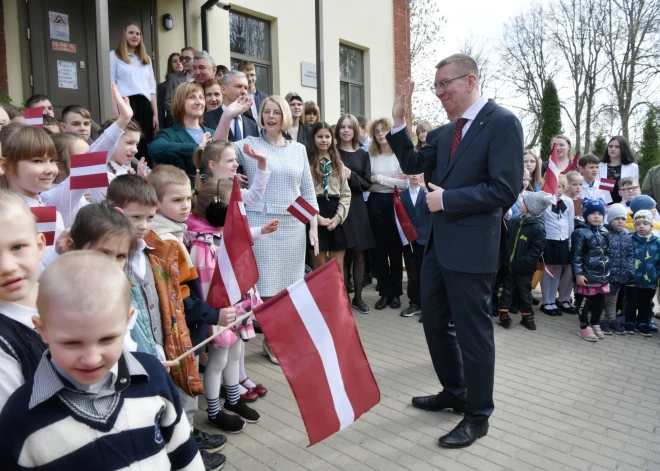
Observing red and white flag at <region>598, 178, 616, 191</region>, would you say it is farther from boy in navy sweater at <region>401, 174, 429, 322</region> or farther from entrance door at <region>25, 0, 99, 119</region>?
entrance door at <region>25, 0, 99, 119</region>

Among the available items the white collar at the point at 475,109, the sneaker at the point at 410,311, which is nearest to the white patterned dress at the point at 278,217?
the white collar at the point at 475,109

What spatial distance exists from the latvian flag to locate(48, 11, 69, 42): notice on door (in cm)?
666

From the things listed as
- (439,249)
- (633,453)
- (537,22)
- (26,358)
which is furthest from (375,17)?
(537,22)

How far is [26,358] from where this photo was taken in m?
1.54

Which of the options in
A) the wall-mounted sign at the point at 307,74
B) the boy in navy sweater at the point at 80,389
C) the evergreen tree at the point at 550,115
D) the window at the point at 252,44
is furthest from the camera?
the evergreen tree at the point at 550,115

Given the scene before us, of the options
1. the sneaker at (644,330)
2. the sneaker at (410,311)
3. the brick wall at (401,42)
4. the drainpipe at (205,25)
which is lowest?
the sneaker at (644,330)

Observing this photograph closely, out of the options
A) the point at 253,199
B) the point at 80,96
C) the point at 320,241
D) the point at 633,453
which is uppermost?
the point at 80,96

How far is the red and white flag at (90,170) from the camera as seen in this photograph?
2762 millimetres

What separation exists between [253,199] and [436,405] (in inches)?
82.1

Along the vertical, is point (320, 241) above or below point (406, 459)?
above

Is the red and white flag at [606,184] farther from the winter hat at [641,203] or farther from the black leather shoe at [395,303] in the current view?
the black leather shoe at [395,303]

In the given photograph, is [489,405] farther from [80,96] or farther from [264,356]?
[80,96]

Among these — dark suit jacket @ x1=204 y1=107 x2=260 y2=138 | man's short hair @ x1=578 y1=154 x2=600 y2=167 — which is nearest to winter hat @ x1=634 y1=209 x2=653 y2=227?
man's short hair @ x1=578 y1=154 x2=600 y2=167

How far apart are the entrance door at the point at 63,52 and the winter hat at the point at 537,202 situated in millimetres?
6050
